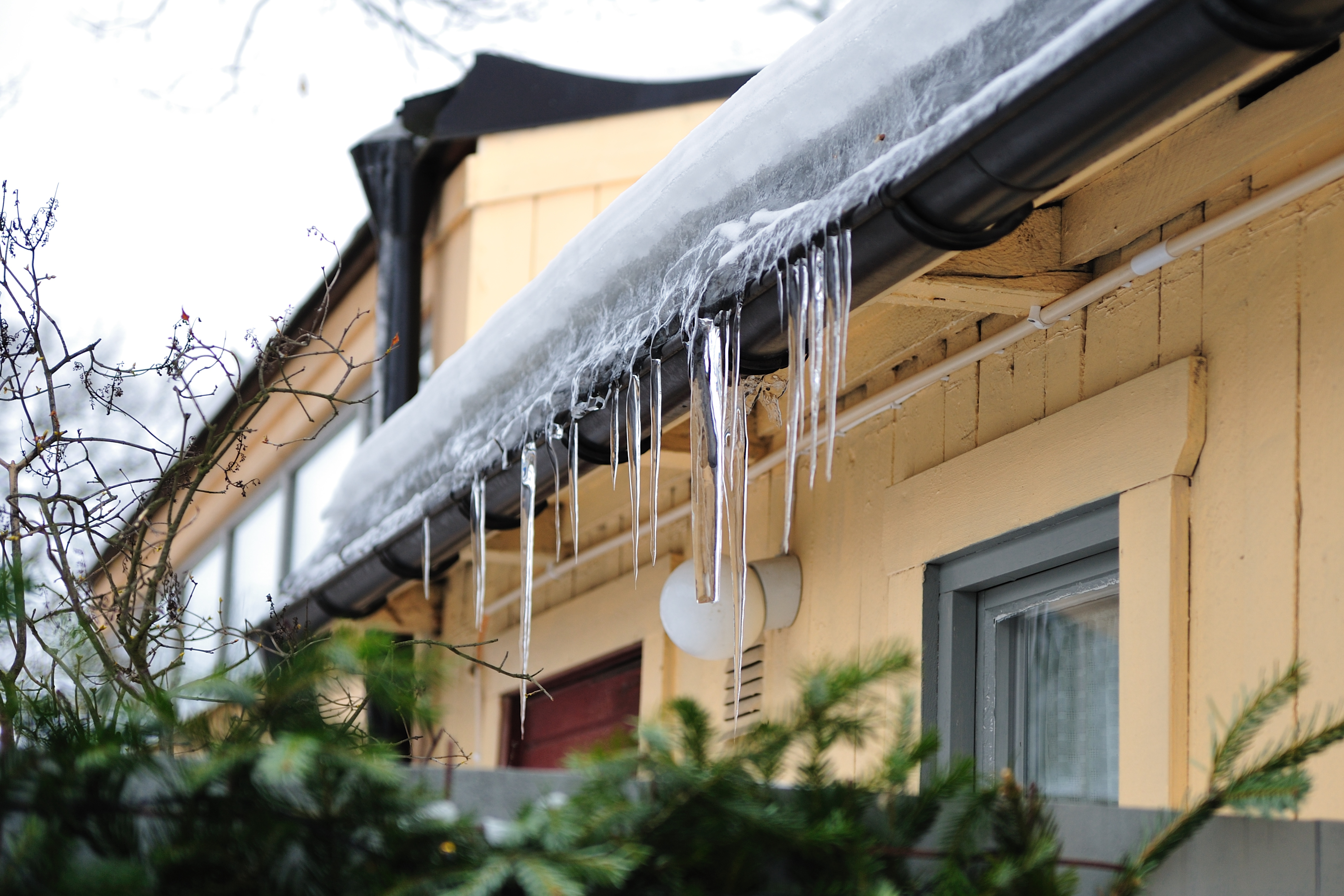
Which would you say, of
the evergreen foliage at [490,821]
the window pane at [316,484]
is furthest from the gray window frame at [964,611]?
the window pane at [316,484]

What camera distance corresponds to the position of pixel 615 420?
3516 millimetres

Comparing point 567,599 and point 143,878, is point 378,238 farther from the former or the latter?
point 143,878

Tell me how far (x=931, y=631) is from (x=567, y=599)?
2416 millimetres

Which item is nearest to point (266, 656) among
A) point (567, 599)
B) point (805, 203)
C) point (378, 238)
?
point (567, 599)

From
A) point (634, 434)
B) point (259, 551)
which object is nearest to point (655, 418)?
point (634, 434)

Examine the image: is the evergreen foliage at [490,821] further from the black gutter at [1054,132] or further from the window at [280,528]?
the window at [280,528]

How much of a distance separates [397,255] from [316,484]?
1.78 metres

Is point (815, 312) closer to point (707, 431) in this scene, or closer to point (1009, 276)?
point (707, 431)

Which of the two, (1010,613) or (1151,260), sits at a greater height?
(1151,260)

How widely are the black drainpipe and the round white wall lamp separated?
362 centimetres

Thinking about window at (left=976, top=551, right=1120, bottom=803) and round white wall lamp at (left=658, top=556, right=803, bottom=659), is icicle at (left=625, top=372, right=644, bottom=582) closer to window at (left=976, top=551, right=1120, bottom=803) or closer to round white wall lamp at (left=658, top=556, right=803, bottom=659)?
round white wall lamp at (left=658, top=556, right=803, bottom=659)

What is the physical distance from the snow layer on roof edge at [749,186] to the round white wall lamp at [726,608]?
2.19 ft

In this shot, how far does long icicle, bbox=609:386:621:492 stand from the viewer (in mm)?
3492

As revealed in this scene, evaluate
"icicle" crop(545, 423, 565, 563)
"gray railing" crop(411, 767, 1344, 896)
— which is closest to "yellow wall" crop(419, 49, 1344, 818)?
"gray railing" crop(411, 767, 1344, 896)
